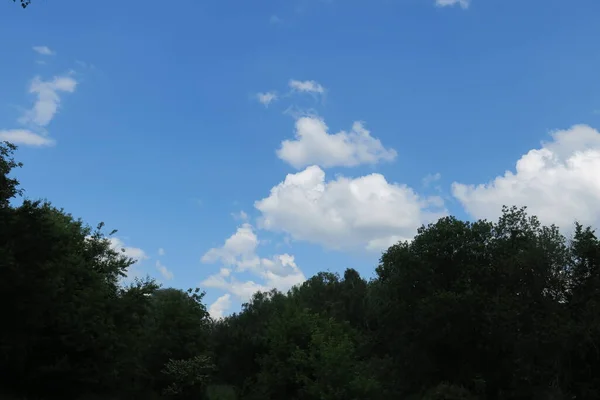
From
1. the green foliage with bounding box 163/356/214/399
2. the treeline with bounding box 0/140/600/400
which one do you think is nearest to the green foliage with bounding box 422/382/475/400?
the treeline with bounding box 0/140/600/400

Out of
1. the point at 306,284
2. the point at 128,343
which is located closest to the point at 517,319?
the point at 128,343

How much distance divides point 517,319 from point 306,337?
64.2 ft

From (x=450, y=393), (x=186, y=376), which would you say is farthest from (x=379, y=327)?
(x=186, y=376)

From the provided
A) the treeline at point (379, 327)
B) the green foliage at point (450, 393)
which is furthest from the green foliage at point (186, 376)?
the green foliage at point (450, 393)

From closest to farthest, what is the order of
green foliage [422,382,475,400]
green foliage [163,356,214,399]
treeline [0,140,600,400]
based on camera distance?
treeline [0,140,600,400] → green foliage [422,382,475,400] → green foliage [163,356,214,399]

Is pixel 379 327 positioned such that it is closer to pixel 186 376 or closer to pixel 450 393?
pixel 450 393

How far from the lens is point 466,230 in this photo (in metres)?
41.2

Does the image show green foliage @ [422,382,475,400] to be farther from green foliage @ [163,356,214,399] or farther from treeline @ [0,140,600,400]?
green foliage @ [163,356,214,399]

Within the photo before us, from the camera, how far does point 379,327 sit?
147ft

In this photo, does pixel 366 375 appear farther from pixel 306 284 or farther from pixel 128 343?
pixel 306 284

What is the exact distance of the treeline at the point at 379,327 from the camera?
28.0m

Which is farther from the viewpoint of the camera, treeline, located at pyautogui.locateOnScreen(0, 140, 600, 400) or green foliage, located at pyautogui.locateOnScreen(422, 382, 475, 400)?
green foliage, located at pyautogui.locateOnScreen(422, 382, 475, 400)

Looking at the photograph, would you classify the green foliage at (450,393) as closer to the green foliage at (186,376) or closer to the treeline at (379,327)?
→ the treeline at (379,327)

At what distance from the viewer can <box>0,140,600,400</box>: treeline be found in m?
28.0
